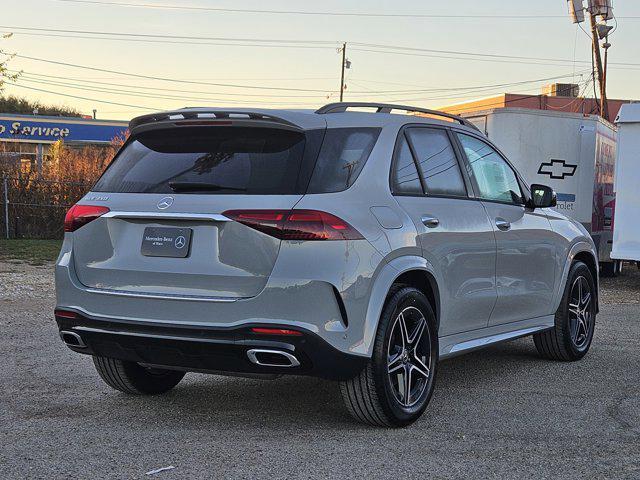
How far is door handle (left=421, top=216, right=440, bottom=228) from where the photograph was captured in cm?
525

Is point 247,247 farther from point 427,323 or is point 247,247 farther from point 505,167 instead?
point 505,167

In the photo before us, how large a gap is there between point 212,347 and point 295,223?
29.8 inches

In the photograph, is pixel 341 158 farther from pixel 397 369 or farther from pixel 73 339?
pixel 73 339

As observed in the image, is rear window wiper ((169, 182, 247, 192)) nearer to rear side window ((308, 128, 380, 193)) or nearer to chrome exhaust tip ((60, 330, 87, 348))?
rear side window ((308, 128, 380, 193))

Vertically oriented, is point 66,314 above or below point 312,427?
above

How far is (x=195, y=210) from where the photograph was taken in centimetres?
466

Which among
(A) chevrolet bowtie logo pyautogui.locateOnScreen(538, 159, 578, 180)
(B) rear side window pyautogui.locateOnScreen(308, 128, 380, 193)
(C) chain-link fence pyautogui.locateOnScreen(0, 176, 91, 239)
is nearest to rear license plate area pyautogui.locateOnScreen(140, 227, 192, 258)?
(B) rear side window pyautogui.locateOnScreen(308, 128, 380, 193)

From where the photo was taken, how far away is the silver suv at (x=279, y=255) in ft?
14.8

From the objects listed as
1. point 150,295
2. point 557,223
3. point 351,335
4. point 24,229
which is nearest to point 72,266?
point 150,295

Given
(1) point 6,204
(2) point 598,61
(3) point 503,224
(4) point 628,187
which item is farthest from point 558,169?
(2) point 598,61

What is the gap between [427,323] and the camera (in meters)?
5.21

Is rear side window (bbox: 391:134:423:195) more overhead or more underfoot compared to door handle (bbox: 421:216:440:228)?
more overhead

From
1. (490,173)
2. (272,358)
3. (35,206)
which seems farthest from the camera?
(35,206)

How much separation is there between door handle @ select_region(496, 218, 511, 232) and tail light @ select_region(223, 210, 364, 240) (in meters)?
1.89
